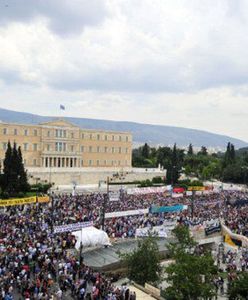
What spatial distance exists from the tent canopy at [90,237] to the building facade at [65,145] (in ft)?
150

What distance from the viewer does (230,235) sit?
40312 millimetres

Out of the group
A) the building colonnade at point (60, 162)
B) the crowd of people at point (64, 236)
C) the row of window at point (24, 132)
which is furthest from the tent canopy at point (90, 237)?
the building colonnade at point (60, 162)

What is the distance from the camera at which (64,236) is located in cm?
3238

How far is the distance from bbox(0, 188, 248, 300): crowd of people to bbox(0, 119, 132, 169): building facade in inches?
1272

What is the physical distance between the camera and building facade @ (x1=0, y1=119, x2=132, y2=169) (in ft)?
269

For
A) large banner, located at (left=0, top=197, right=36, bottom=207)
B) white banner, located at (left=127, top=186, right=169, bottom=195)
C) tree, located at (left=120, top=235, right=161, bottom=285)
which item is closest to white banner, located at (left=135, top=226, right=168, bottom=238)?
tree, located at (left=120, top=235, right=161, bottom=285)

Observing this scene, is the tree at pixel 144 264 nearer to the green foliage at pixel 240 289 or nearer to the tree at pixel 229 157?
the green foliage at pixel 240 289

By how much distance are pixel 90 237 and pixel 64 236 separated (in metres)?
1.83

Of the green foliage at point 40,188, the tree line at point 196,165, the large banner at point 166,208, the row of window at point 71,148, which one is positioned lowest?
the large banner at point 166,208

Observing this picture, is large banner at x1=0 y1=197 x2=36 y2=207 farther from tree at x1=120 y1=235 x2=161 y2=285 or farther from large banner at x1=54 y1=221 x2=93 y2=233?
tree at x1=120 y1=235 x2=161 y2=285

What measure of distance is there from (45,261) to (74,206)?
19.6 m

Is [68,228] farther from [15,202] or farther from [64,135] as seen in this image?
[64,135]

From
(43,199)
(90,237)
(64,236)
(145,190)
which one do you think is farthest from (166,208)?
(64,236)

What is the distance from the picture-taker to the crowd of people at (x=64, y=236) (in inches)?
895
